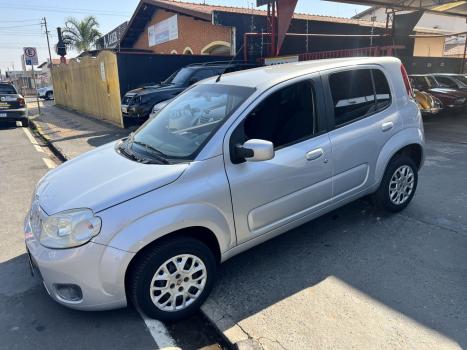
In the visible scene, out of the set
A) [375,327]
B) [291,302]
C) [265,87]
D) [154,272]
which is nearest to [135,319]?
[154,272]

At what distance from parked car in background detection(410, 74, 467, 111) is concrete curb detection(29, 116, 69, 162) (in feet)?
36.8

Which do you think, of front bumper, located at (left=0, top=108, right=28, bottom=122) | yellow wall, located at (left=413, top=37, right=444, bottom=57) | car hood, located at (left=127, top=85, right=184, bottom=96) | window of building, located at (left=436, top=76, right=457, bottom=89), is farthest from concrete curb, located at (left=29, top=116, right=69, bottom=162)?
yellow wall, located at (left=413, top=37, right=444, bottom=57)

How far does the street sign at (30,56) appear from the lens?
655 inches

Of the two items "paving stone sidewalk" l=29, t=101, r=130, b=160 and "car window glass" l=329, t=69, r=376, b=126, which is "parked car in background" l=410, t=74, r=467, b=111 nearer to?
"paving stone sidewalk" l=29, t=101, r=130, b=160

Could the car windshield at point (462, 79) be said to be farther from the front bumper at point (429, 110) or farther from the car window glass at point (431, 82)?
the front bumper at point (429, 110)

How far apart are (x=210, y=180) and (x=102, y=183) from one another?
32.0 inches

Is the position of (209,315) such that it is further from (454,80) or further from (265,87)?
(454,80)

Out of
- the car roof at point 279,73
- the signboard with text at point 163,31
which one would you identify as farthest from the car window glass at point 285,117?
the signboard with text at point 163,31

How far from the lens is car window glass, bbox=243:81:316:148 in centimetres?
328

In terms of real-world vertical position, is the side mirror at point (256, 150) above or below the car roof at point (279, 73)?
below

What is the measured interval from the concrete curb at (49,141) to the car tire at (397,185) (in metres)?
6.58

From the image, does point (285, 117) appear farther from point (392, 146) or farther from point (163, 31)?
point (163, 31)

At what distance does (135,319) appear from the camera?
302cm

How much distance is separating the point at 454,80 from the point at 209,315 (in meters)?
13.6
